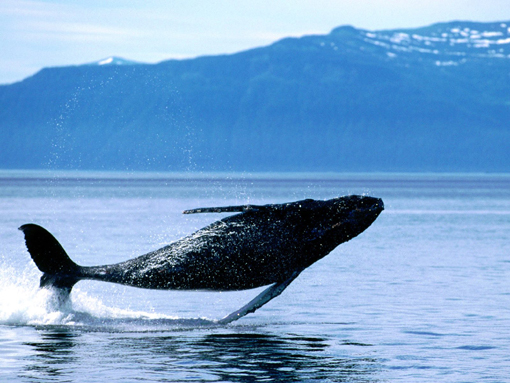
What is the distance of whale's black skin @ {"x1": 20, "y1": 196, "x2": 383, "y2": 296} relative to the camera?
16094 mm

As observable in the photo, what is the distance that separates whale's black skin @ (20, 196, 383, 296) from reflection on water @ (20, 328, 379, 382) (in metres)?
1.05

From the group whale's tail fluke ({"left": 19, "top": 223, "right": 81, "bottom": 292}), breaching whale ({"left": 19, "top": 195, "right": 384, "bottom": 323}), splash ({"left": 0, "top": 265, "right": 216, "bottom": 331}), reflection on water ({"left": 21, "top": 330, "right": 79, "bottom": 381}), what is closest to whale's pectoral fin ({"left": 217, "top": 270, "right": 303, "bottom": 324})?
Answer: breaching whale ({"left": 19, "top": 195, "right": 384, "bottom": 323})

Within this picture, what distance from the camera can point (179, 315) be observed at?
20250 mm

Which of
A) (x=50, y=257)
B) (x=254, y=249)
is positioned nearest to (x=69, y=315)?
(x=50, y=257)

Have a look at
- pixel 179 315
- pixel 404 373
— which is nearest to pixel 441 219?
pixel 179 315

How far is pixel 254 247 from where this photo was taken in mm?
16078

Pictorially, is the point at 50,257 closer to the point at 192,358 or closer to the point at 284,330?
the point at 192,358

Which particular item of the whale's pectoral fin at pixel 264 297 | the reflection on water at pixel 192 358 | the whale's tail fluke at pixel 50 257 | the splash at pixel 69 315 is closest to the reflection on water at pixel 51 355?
the reflection on water at pixel 192 358

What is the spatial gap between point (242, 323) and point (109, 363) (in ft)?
15.8

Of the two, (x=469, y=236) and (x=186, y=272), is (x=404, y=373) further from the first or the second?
(x=469, y=236)

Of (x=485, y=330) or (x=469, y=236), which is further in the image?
(x=469, y=236)

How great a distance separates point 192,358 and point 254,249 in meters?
2.36

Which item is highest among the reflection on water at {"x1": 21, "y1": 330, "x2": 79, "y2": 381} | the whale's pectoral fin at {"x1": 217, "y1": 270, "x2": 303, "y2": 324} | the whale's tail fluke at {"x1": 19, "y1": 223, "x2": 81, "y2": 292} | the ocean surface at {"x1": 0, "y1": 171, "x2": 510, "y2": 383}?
the whale's tail fluke at {"x1": 19, "y1": 223, "x2": 81, "y2": 292}

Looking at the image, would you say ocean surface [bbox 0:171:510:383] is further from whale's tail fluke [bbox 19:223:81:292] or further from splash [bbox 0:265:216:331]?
whale's tail fluke [bbox 19:223:81:292]
